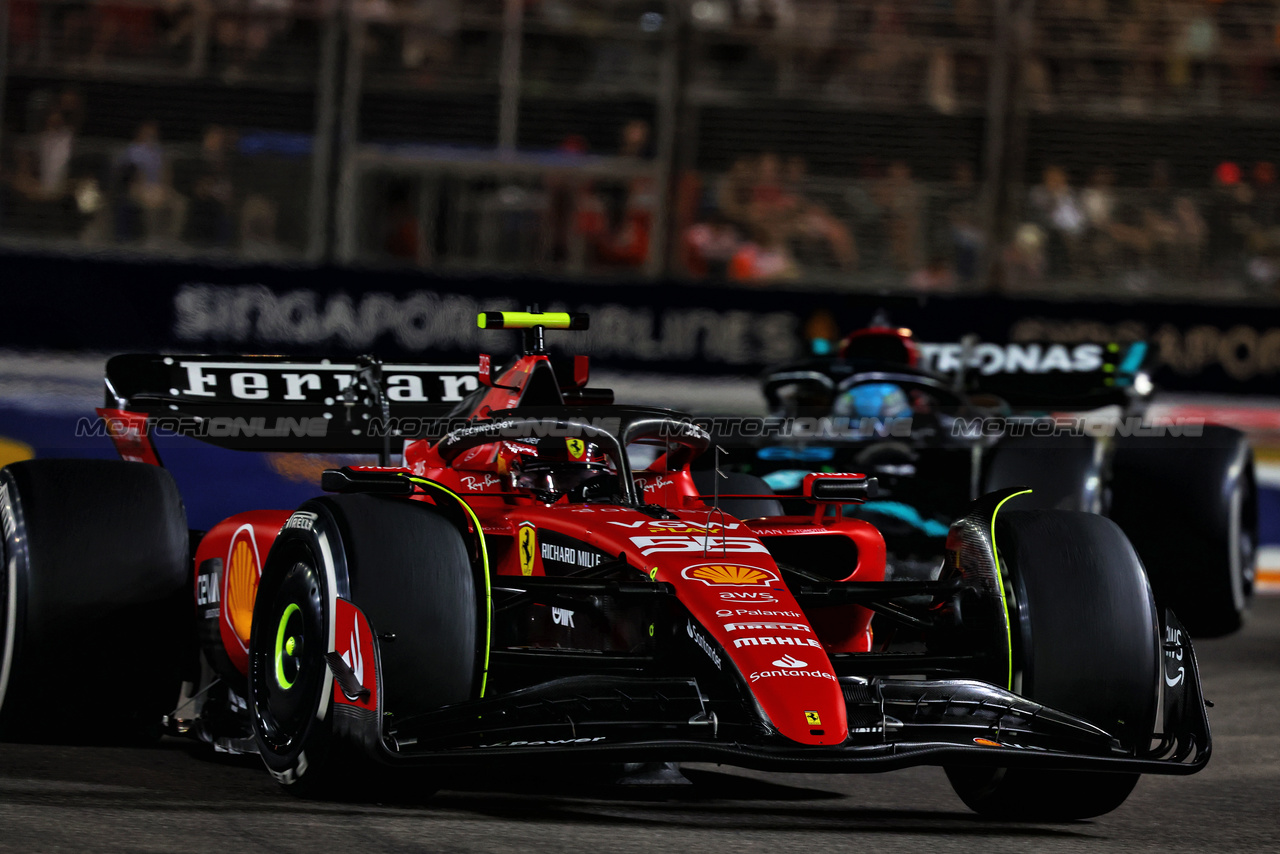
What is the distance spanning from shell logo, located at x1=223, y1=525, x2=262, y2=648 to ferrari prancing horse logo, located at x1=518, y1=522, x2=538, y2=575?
814mm

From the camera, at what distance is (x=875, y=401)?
32.4 feet

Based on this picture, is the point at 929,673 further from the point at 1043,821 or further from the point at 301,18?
the point at 301,18

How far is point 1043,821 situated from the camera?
16.4ft

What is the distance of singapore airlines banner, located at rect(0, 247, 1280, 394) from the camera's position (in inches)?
466

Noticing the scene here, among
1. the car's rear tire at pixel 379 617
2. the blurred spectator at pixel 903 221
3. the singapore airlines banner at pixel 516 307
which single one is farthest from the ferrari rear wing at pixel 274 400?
the blurred spectator at pixel 903 221

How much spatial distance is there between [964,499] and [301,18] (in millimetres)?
7375

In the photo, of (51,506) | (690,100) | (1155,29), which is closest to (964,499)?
(51,506)

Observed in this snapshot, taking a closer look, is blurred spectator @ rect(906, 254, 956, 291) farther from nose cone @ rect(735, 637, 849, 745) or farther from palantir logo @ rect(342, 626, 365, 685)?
palantir logo @ rect(342, 626, 365, 685)

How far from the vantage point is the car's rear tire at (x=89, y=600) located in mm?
5641

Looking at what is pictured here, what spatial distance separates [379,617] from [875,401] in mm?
5700

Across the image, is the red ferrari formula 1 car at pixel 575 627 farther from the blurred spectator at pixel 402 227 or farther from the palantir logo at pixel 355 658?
the blurred spectator at pixel 402 227

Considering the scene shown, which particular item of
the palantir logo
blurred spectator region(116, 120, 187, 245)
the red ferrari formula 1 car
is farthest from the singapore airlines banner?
the palantir logo

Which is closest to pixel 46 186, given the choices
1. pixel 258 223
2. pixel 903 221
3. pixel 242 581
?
pixel 258 223

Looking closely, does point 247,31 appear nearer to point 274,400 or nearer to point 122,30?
point 122,30
